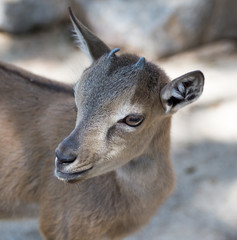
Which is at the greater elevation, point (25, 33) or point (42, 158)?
point (42, 158)

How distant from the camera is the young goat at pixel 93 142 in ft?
12.9

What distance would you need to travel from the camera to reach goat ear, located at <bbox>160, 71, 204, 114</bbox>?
398 centimetres

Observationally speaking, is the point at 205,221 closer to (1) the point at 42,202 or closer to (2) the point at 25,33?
(1) the point at 42,202

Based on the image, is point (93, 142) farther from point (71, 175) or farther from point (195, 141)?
point (195, 141)

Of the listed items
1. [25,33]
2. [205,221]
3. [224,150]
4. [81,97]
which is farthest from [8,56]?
[81,97]

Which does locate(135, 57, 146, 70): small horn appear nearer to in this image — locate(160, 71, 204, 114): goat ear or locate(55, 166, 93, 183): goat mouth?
locate(160, 71, 204, 114): goat ear

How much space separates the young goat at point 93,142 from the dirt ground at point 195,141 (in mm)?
600

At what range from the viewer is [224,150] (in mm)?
7508

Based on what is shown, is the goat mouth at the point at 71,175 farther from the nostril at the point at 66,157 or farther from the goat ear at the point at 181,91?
the goat ear at the point at 181,91

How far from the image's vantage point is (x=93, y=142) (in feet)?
12.7

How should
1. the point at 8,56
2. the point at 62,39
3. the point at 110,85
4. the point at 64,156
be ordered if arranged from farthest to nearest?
the point at 62,39 < the point at 8,56 < the point at 110,85 < the point at 64,156

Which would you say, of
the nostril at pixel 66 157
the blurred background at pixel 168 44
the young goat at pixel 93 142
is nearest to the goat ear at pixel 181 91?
the young goat at pixel 93 142

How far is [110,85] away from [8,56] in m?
6.01

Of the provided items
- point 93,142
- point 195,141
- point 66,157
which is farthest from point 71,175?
point 195,141
